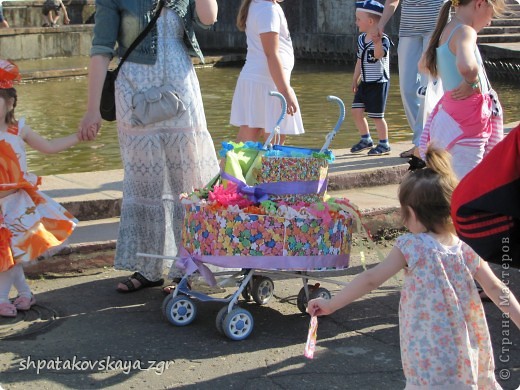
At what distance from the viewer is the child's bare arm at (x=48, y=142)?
17.5 feet

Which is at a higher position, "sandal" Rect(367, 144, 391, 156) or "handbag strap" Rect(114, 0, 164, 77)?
"handbag strap" Rect(114, 0, 164, 77)

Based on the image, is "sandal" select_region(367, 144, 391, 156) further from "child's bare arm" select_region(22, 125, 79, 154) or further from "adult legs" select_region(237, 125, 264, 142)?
"child's bare arm" select_region(22, 125, 79, 154)

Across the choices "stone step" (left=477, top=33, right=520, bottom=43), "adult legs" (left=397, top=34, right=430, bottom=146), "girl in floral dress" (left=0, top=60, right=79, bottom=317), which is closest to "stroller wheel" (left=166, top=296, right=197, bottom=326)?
"girl in floral dress" (left=0, top=60, right=79, bottom=317)

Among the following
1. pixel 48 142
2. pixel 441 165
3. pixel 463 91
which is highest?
pixel 463 91

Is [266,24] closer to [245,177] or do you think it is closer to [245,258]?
[245,177]

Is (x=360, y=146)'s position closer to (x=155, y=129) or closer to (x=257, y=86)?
(x=257, y=86)

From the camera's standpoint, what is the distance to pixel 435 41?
5.42 m

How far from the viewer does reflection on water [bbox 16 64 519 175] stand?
409 inches

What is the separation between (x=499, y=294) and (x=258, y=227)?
162 centimetres

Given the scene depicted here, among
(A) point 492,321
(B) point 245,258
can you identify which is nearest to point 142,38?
(B) point 245,258

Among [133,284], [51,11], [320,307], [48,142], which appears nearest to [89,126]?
[48,142]

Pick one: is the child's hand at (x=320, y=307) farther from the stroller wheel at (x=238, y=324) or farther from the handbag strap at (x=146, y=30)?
the handbag strap at (x=146, y=30)

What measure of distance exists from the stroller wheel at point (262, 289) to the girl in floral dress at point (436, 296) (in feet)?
5.82

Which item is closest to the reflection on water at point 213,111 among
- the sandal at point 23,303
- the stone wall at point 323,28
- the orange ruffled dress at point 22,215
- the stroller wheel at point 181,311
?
the stone wall at point 323,28
